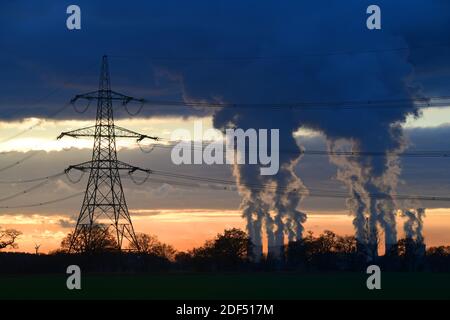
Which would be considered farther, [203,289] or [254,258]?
[254,258]

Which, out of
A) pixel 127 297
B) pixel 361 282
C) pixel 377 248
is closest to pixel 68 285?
pixel 127 297

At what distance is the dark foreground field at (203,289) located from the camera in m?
57.0

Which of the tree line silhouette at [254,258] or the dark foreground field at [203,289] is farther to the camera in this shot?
the tree line silhouette at [254,258]

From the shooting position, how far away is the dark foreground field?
5703 centimetres

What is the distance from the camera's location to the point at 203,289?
2484 inches

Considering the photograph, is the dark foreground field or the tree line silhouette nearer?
the dark foreground field
